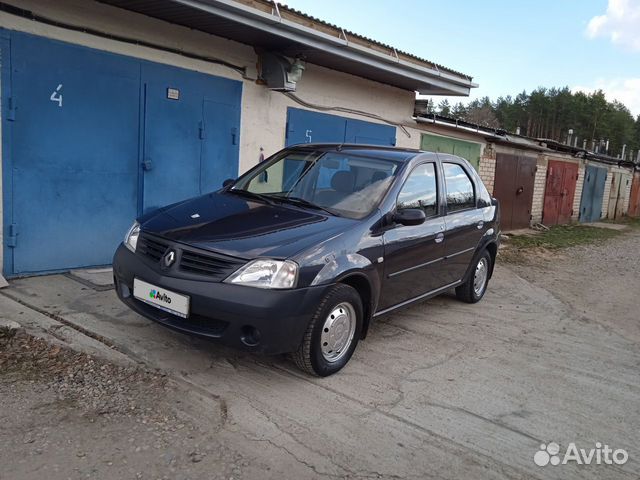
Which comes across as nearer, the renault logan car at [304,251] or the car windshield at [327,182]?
the renault logan car at [304,251]

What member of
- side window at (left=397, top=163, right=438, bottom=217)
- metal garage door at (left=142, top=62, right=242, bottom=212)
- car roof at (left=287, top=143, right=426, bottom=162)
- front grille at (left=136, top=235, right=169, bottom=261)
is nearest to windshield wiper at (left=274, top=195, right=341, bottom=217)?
side window at (left=397, top=163, right=438, bottom=217)

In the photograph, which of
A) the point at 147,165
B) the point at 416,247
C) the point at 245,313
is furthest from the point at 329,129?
the point at 245,313

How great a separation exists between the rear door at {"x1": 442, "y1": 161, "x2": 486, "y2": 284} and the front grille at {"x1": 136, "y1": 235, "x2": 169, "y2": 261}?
8.91 ft

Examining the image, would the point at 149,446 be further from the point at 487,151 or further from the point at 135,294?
the point at 487,151

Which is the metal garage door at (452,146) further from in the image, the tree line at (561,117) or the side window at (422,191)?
the tree line at (561,117)

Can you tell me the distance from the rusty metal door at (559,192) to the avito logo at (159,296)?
16.4 m

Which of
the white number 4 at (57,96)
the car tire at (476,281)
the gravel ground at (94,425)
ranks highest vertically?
the white number 4 at (57,96)

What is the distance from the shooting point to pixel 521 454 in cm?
325

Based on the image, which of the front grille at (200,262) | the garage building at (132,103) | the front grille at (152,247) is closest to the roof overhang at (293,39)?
the garage building at (132,103)

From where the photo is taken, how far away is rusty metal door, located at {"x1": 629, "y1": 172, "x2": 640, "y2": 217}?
93.2ft

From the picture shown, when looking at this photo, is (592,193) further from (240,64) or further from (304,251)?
(304,251)

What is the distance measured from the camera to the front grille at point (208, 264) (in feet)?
11.6

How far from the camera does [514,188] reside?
614 inches

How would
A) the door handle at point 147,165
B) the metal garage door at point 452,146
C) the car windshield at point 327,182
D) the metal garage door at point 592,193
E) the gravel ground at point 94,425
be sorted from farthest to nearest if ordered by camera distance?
the metal garage door at point 592,193 < the metal garage door at point 452,146 < the door handle at point 147,165 < the car windshield at point 327,182 < the gravel ground at point 94,425
